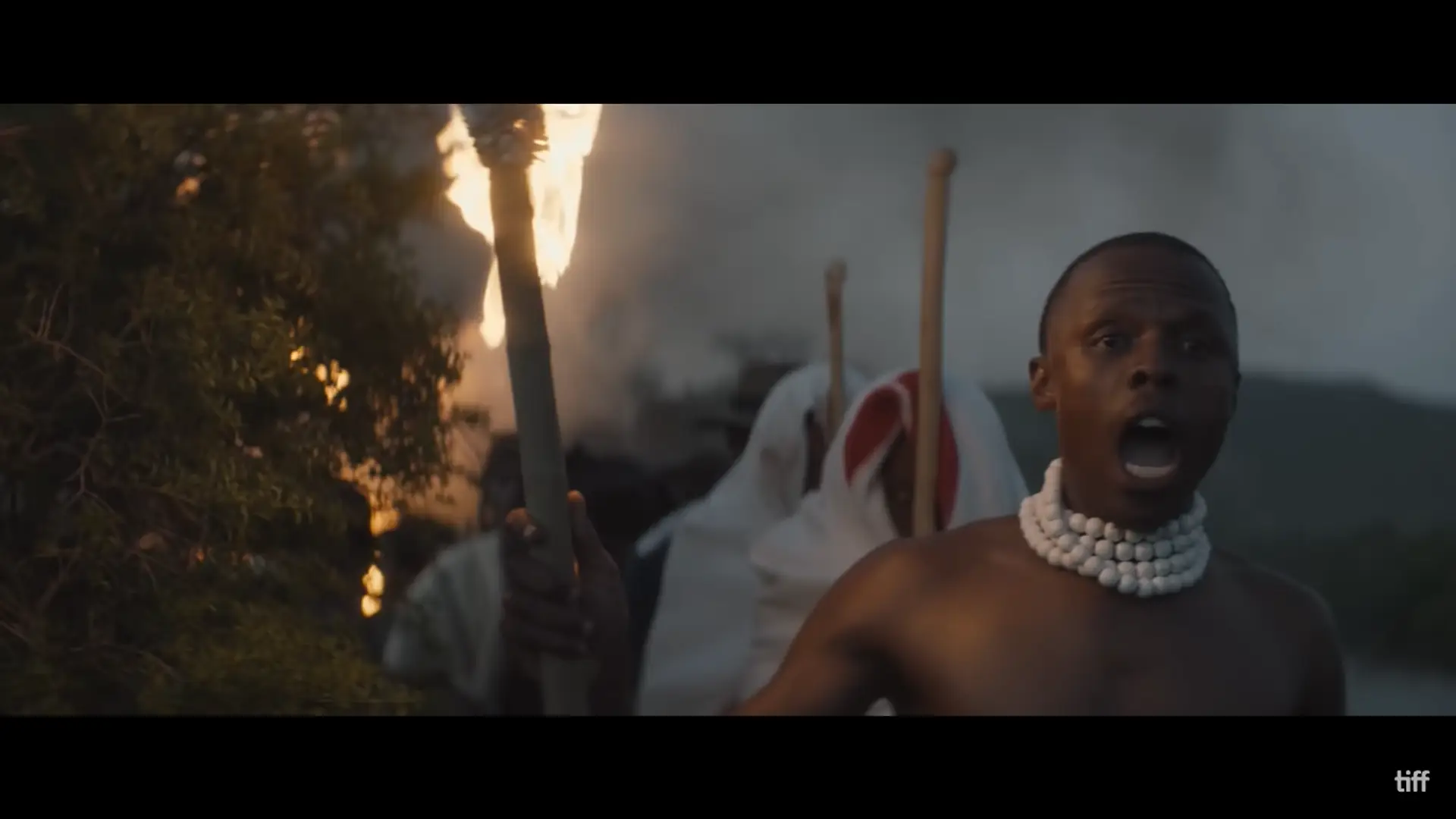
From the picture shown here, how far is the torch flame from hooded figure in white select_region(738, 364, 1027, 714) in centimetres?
59

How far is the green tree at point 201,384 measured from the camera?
291 cm

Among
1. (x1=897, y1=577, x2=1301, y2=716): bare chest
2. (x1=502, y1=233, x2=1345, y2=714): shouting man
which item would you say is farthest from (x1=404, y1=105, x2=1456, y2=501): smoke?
(x1=897, y1=577, x2=1301, y2=716): bare chest

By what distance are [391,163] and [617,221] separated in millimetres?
437

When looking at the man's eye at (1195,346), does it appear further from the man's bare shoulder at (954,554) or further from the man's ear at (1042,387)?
the man's bare shoulder at (954,554)

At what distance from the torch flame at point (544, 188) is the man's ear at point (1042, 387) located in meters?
0.83

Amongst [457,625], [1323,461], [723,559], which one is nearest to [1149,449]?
[1323,461]

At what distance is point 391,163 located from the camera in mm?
2910

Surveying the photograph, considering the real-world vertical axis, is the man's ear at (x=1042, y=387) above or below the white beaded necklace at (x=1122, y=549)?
above

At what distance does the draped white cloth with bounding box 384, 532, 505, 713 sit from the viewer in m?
2.84

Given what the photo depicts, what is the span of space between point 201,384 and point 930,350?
131 centimetres

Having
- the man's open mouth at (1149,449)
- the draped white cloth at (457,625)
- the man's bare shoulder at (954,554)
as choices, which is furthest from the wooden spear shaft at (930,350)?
the draped white cloth at (457,625)

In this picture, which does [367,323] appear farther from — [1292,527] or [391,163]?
[1292,527]

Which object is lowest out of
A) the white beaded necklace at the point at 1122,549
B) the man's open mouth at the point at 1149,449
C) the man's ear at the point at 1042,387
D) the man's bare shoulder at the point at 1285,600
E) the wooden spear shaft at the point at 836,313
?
the man's bare shoulder at the point at 1285,600
